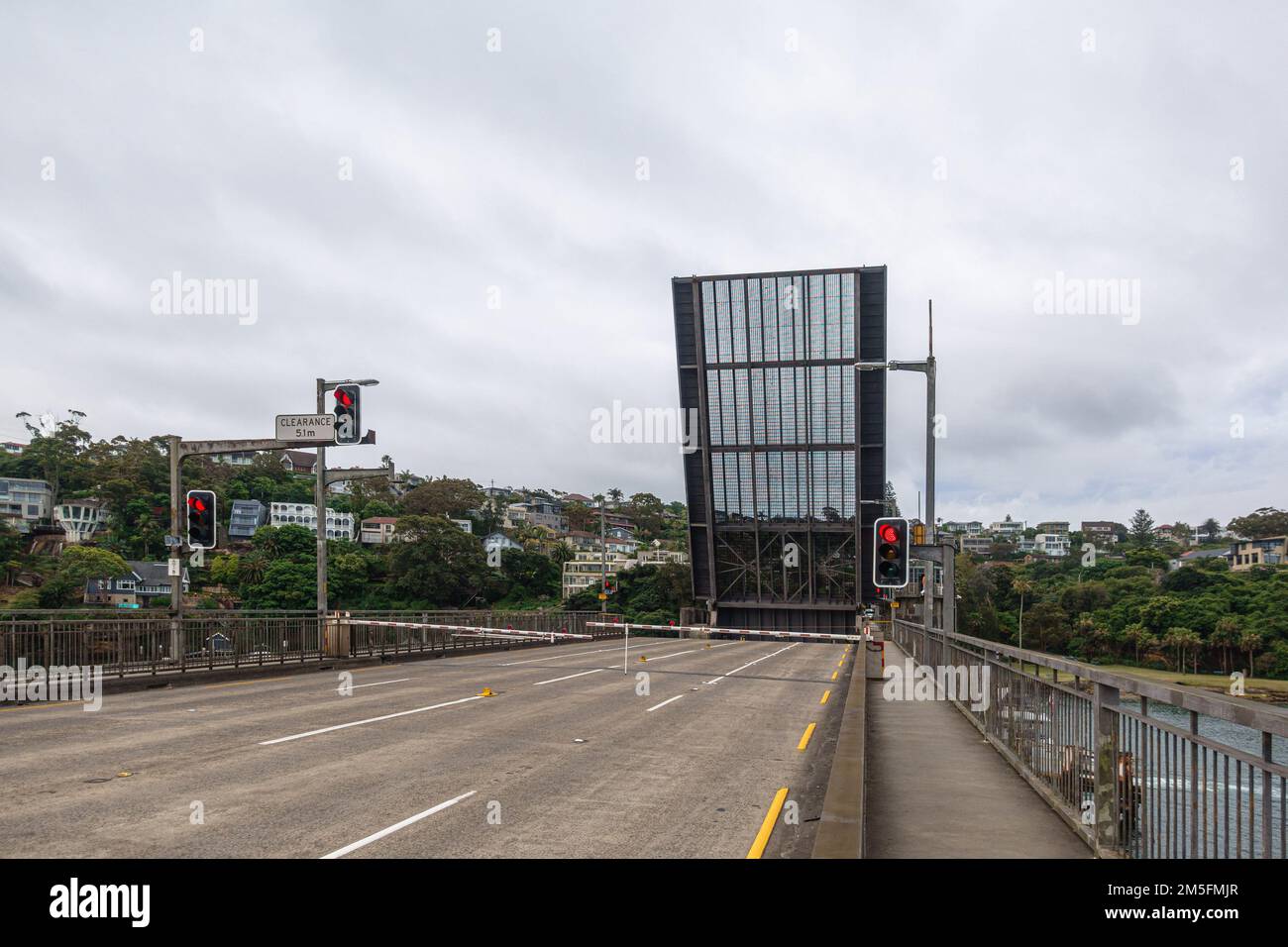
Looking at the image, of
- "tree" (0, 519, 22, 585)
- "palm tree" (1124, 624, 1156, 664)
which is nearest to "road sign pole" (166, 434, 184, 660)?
"palm tree" (1124, 624, 1156, 664)

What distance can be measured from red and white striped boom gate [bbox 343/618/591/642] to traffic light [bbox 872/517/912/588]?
15178 mm

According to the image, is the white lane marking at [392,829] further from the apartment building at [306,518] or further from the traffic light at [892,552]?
the apartment building at [306,518]

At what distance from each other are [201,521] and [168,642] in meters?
→ 2.98

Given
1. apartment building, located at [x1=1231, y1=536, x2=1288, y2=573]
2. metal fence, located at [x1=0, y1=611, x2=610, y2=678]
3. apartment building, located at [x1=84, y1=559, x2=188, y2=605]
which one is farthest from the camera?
apartment building, located at [x1=84, y1=559, x2=188, y2=605]

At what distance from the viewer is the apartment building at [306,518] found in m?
129

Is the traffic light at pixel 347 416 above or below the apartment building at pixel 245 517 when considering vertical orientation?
above

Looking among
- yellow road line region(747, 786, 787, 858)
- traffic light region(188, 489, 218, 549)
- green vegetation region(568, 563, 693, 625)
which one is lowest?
green vegetation region(568, 563, 693, 625)

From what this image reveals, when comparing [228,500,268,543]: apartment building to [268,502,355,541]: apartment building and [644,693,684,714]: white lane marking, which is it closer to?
[268,502,355,541]: apartment building

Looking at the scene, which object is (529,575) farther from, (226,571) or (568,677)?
(568,677)

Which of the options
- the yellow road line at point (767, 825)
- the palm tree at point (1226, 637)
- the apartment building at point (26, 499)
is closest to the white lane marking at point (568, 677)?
the yellow road line at point (767, 825)

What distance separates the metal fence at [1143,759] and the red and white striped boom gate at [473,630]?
20520 millimetres

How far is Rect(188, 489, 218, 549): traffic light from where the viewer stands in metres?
18.0
